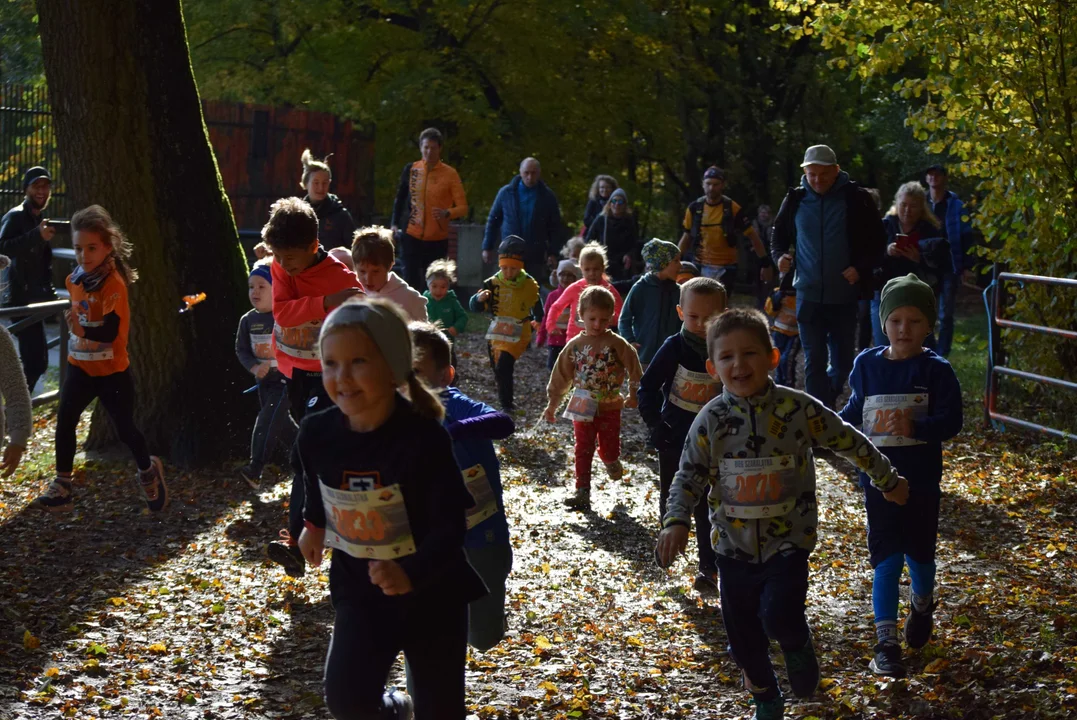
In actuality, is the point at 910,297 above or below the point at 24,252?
below

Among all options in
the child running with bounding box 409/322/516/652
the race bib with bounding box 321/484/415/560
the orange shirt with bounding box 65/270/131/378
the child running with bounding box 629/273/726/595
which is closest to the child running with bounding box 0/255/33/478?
the child running with bounding box 409/322/516/652

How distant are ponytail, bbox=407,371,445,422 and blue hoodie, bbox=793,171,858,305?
7.37 meters

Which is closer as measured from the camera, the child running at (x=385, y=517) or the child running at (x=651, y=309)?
the child running at (x=385, y=517)

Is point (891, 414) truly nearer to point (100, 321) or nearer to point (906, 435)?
point (906, 435)

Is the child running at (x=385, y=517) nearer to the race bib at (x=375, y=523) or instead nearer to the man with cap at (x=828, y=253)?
the race bib at (x=375, y=523)

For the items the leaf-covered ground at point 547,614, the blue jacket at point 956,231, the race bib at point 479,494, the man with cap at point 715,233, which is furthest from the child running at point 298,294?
the blue jacket at point 956,231

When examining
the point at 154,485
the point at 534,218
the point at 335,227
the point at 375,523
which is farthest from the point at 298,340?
the point at 534,218

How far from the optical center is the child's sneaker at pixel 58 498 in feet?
30.6

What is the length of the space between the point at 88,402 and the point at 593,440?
11.4 feet

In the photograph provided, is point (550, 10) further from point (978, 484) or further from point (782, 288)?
point (978, 484)

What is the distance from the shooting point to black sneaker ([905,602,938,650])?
259 inches

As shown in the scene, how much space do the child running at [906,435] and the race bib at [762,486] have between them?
1153 millimetres

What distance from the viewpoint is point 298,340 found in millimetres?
7820

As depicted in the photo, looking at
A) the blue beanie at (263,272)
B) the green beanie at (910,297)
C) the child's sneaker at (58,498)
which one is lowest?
the child's sneaker at (58,498)
